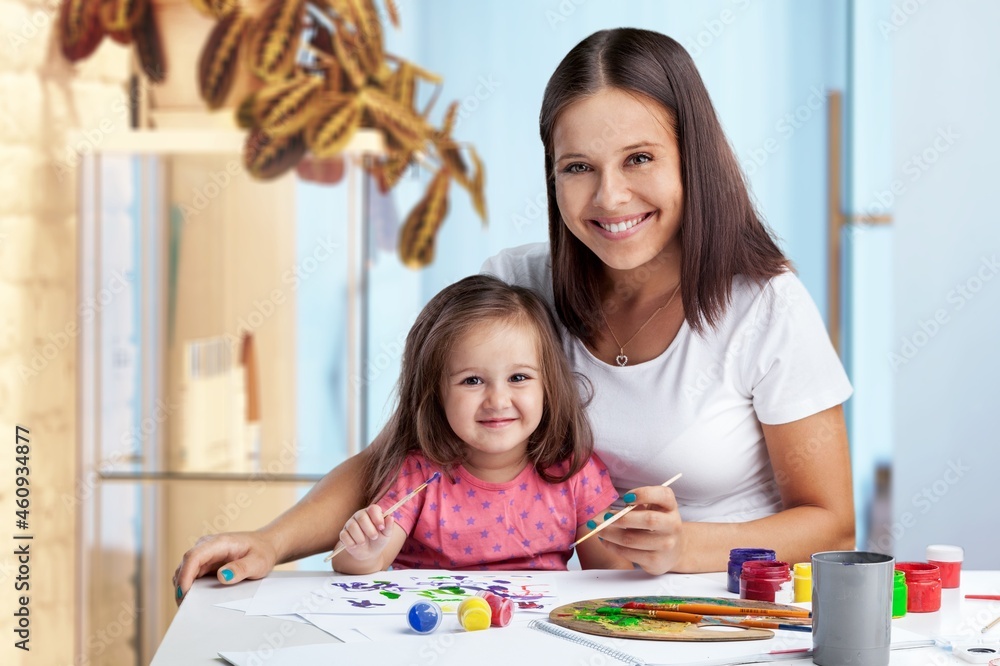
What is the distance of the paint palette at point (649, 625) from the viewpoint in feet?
3.67

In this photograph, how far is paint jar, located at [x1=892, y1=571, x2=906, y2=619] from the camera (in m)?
1.21

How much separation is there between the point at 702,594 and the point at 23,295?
2567mm

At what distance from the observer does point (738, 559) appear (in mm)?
1342

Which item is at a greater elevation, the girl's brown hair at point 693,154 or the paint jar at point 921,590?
the girl's brown hair at point 693,154

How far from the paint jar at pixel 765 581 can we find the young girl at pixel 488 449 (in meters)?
0.29

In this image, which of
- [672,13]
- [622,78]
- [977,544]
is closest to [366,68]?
[672,13]
